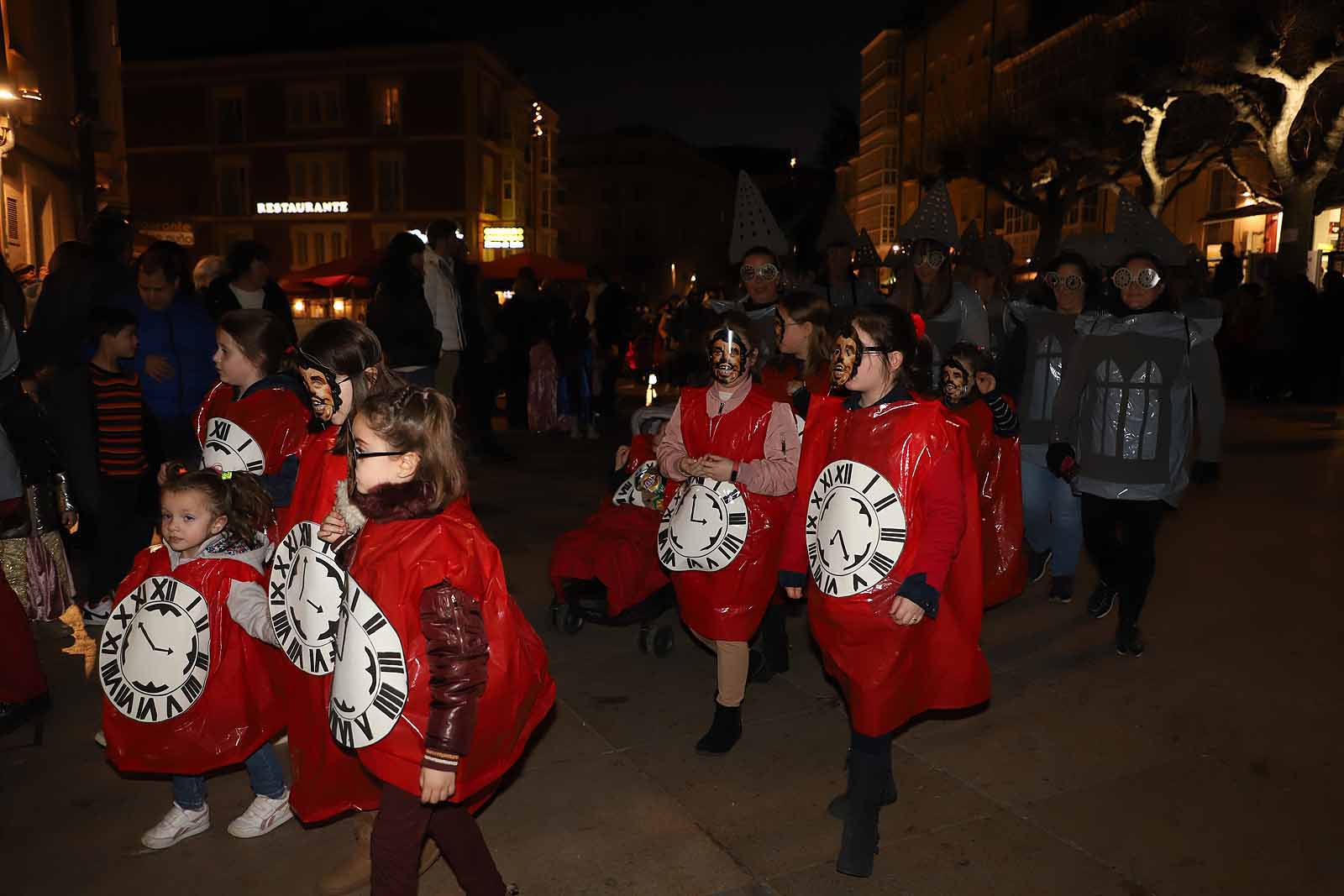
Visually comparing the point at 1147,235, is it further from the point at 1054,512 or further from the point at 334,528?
the point at 334,528

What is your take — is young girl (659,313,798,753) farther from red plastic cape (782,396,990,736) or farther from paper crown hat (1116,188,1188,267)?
paper crown hat (1116,188,1188,267)

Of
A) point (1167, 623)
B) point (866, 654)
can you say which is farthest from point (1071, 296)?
point (866, 654)

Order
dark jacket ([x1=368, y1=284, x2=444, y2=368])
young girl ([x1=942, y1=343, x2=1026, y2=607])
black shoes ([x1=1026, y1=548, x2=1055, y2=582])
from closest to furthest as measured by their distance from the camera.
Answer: young girl ([x1=942, y1=343, x2=1026, y2=607]) → black shoes ([x1=1026, y1=548, x2=1055, y2=582]) → dark jacket ([x1=368, y1=284, x2=444, y2=368])

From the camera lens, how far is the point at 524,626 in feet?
9.10

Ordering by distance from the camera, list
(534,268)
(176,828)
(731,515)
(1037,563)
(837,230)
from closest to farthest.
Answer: (176,828), (731,515), (1037,563), (837,230), (534,268)

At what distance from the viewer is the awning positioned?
24.5 meters

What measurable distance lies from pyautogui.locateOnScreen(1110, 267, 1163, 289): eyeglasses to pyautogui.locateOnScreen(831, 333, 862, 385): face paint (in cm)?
238

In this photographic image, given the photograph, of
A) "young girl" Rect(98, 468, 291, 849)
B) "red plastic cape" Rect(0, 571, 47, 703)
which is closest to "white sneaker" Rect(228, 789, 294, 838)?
"young girl" Rect(98, 468, 291, 849)

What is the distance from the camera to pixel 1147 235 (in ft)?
17.4

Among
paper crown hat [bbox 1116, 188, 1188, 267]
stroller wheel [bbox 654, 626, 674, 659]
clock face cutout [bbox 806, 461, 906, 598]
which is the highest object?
paper crown hat [bbox 1116, 188, 1188, 267]

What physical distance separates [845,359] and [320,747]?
1.95 metres

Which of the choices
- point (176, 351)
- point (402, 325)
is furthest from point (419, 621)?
point (402, 325)

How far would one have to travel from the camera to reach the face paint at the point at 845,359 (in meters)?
3.26

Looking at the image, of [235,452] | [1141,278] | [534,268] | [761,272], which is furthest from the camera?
[534,268]
